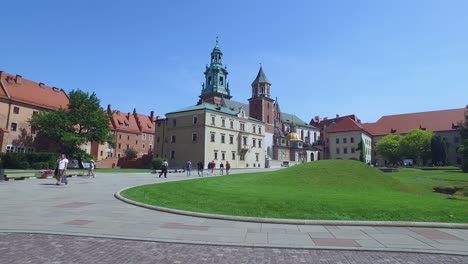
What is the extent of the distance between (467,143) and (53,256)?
212 feet

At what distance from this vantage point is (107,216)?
36.5 feet

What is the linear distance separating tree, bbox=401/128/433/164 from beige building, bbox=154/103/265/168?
3957 cm

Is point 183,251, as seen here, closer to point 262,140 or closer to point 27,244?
point 27,244

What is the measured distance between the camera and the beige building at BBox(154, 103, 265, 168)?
64.8 m

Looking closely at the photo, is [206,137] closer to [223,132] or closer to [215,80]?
[223,132]

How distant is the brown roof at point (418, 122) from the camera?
322 ft

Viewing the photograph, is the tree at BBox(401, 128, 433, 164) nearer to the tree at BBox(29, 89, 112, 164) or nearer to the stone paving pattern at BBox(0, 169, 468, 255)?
the tree at BBox(29, 89, 112, 164)

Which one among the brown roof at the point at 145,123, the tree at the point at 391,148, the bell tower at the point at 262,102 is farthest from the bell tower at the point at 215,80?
the tree at the point at 391,148

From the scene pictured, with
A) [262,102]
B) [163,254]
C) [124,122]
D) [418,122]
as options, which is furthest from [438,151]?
[163,254]

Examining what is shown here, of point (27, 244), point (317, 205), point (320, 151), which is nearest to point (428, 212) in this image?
point (317, 205)

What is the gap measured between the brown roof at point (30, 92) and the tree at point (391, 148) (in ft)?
255

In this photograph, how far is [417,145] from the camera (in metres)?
81.4

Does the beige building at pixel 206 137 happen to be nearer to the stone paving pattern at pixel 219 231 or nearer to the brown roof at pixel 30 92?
the brown roof at pixel 30 92

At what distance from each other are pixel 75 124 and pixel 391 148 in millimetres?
74912
